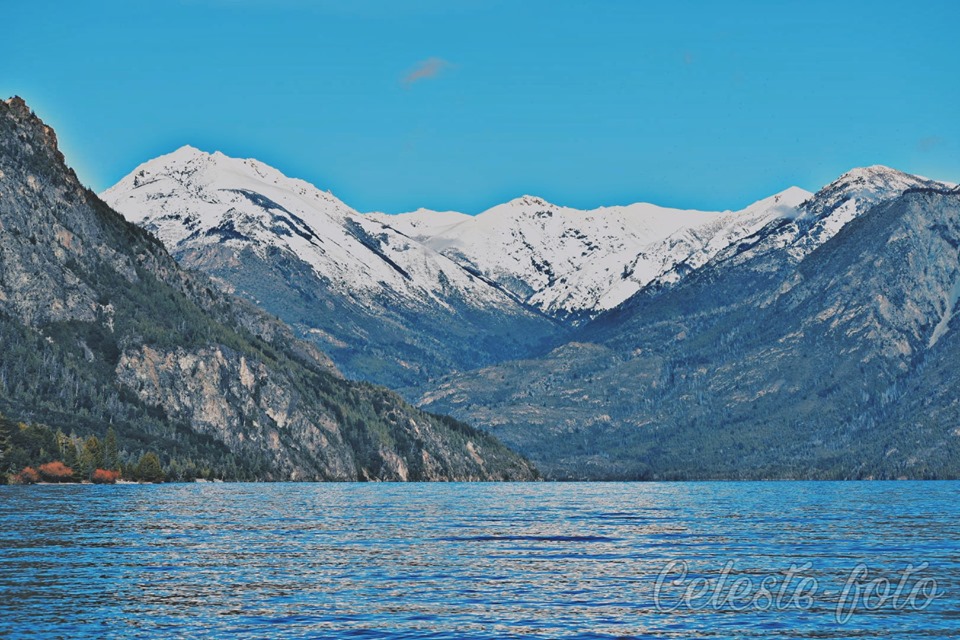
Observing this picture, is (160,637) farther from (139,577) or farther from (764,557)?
(764,557)

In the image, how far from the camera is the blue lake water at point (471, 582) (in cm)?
8625

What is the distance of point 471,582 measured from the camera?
10875 cm

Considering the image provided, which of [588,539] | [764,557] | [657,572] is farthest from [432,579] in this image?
[588,539]

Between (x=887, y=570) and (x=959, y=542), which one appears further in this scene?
(x=959, y=542)

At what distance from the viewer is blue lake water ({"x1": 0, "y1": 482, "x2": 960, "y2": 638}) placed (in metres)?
86.2

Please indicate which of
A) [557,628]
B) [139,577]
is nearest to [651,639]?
[557,628]

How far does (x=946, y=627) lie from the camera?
85.1 m

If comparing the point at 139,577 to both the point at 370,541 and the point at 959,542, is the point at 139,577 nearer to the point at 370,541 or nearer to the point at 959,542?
the point at 370,541

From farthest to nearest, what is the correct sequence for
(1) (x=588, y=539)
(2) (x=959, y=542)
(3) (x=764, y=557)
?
(1) (x=588, y=539)
(2) (x=959, y=542)
(3) (x=764, y=557)

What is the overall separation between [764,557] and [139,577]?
57982 millimetres

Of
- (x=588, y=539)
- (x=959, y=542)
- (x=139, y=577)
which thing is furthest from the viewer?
(x=588, y=539)

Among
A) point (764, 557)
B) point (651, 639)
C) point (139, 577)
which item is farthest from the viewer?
point (764, 557)

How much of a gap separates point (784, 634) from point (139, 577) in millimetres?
54912

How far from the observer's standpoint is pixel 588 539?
156 m
